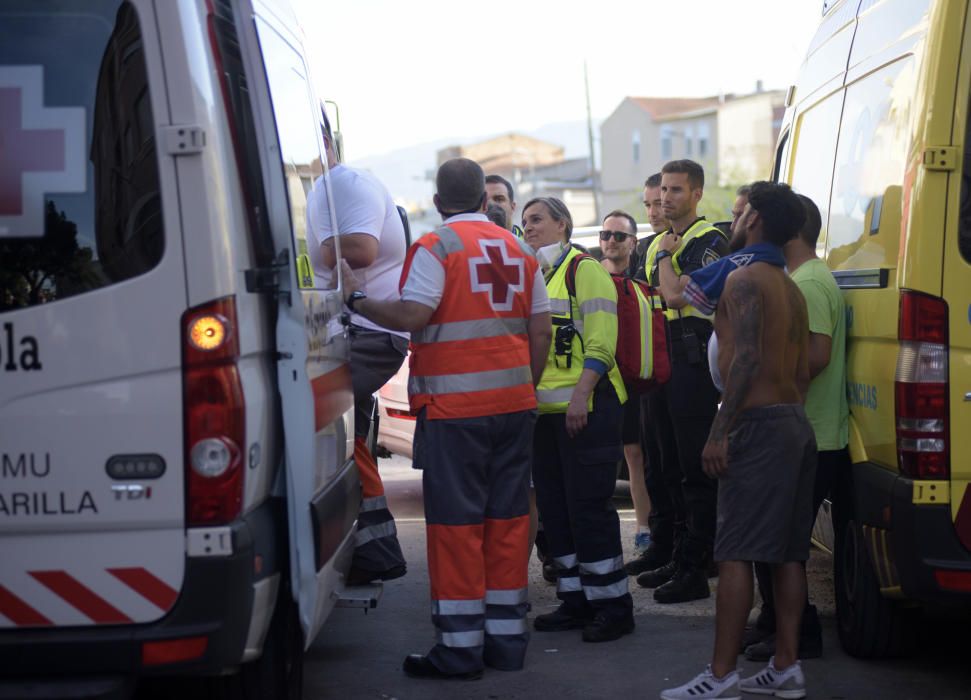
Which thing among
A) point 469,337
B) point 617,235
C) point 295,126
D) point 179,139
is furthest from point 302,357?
point 617,235

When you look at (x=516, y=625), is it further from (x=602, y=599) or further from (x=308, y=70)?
(x=308, y=70)

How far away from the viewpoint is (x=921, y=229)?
4426mm

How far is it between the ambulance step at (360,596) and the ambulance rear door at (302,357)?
1.16 feet

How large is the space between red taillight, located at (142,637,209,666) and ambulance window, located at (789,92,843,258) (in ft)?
11.2

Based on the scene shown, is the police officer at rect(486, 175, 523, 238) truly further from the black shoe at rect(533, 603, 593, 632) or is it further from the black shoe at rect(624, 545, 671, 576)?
the black shoe at rect(533, 603, 593, 632)

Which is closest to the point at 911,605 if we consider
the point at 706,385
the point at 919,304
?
the point at 919,304

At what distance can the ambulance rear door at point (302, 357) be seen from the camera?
3.79m

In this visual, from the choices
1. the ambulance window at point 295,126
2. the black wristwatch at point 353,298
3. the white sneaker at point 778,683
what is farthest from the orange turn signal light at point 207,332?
the white sneaker at point 778,683

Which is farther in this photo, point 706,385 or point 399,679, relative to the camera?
point 706,385

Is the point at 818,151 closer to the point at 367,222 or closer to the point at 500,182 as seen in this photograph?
the point at 500,182

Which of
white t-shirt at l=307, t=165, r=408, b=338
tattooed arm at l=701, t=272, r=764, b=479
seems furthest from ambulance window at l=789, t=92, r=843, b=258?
white t-shirt at l=307, t=165, r=408, b=338

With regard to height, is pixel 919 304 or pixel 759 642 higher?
pixel 919 304

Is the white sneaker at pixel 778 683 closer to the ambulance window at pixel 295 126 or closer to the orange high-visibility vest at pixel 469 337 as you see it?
the orange high-visibility vest at pixel 469 337

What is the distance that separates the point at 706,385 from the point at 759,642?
1416 mm
